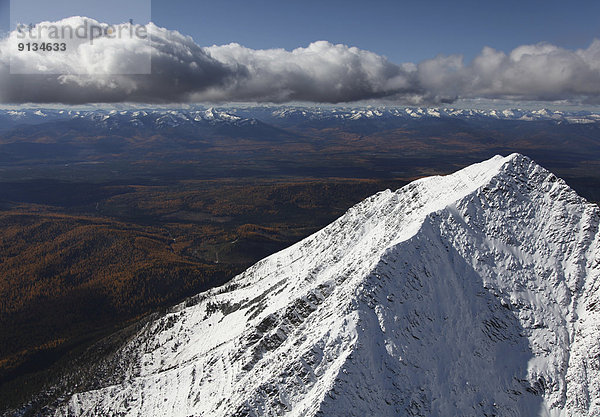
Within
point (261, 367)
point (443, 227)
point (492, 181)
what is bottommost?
point (261, 367)

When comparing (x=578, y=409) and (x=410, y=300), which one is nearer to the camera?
(x=578, y=409)

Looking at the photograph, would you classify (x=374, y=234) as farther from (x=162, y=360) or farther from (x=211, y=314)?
(x=162, y=360)

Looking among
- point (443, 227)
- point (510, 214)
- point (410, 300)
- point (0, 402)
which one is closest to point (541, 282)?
point (510, 214)

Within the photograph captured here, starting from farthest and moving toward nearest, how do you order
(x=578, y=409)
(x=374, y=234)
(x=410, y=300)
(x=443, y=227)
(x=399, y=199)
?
(x=399, y=199), (x=374, y=234), (x=443, y=227), (x=410, y=300), (x=578, y=409)

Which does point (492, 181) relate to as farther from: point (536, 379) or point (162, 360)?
point (162, 360)

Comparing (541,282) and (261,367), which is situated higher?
(541,282)

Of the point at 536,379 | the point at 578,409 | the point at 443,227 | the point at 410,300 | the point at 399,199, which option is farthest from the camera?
the point at 399,199
